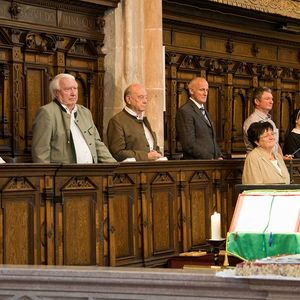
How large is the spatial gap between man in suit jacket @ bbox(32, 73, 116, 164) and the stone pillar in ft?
10.8

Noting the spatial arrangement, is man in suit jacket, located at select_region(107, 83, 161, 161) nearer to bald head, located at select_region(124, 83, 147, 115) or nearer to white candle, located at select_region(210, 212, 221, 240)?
bald head, located at select_region(124, 83, 147, 115)

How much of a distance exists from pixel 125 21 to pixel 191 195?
10.0 ft

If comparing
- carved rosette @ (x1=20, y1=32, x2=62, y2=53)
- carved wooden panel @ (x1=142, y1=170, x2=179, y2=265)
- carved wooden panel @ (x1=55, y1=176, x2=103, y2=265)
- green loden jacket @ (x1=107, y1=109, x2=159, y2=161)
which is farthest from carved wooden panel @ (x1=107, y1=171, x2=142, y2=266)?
carved rosette @ (x1=20, y1=32, x2=62, y2=53)

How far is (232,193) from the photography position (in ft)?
36.3

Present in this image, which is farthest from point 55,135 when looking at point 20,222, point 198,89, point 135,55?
point 135,55

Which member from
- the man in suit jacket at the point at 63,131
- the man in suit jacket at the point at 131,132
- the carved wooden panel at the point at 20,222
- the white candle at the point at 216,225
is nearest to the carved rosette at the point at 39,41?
the man in suit jacket at the point at 131,132

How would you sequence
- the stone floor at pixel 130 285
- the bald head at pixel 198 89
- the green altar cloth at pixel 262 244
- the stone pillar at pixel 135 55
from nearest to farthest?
the stone floor at pixel 130 285 < the green altar cloth at pixel 262 244 < the bald head at pixel 198 89 < the stone pillar at pixel 135 55

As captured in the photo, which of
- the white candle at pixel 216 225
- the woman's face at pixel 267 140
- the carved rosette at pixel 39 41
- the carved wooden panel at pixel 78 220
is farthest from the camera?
the carved rosette at pixel 39 41

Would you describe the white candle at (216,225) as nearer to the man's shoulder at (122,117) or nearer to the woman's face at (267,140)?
the man's shoulder at (122,117)

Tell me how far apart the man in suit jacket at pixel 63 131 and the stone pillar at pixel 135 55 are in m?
3.30

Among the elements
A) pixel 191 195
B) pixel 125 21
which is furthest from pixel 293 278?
pixel 125 21

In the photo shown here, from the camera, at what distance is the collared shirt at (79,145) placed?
356 inches

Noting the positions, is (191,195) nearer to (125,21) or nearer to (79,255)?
(79,255)

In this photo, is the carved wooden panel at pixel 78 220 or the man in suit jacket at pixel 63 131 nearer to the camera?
the carved wooden panel at pixel 78 220
